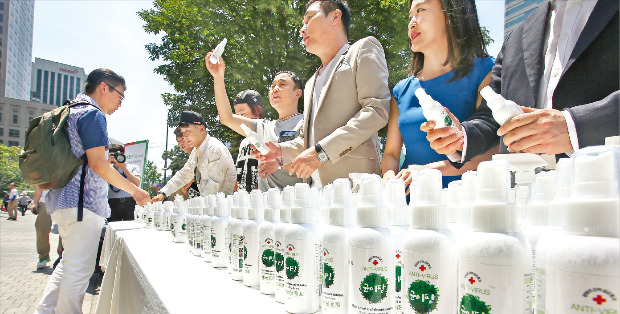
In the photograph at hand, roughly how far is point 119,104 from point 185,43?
6.65m

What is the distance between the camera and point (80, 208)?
293 cm

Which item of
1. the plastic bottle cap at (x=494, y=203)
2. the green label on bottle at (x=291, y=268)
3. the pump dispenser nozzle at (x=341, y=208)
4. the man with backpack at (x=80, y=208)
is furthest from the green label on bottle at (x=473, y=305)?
the man with backpack at (x=80, y=208)

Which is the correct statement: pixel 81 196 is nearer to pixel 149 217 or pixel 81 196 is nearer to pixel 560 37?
pixel 149 217

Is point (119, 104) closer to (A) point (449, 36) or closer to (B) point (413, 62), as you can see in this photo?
(B) point (413, 62)

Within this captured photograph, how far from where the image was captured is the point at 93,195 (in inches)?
121

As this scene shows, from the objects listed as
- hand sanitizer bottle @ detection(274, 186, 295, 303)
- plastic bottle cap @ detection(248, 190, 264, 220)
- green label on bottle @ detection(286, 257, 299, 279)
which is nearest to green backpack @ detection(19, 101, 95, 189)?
plastic bottle cap @ detection(248, 190, 264, 220)

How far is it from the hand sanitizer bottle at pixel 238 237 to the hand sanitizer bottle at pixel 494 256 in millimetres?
828

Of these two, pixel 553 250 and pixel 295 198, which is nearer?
pixel 553 250

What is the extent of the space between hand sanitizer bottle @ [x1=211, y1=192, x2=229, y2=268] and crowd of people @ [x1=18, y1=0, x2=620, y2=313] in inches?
21.6

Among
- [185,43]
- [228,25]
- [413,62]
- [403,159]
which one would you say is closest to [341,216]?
[403,159]

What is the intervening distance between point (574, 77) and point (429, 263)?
40.6 inches

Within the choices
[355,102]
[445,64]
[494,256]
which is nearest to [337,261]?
[494,256]

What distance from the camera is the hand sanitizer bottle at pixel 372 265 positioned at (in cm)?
78

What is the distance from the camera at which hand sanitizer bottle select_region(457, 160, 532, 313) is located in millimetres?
591
